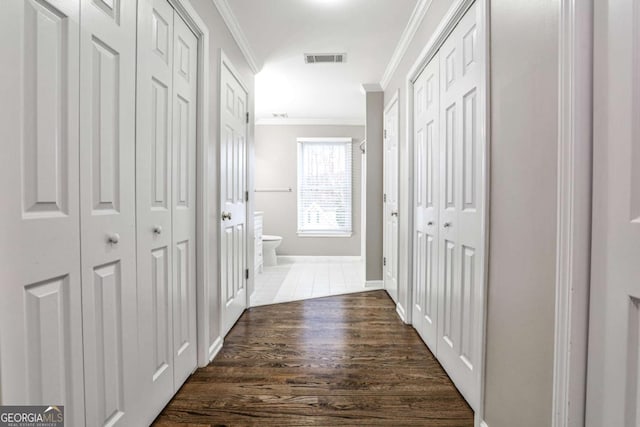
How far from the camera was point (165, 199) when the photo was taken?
59.2 inches

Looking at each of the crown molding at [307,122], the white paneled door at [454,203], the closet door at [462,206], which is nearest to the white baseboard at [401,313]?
the white paneled door at [454,203]

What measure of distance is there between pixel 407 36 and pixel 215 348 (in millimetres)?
2720

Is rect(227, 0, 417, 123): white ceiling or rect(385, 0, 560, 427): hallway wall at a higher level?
rect(227, 0, 417, 123): white ceiling

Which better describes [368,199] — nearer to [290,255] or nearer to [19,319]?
[290,255]

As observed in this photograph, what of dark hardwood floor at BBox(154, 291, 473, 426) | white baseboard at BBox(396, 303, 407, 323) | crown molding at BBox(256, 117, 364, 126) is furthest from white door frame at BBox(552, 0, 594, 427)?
crown molding at BBox(256, 117, 364, 126)

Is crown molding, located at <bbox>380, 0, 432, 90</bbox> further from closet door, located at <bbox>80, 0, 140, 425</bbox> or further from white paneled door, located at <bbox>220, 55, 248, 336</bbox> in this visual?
closet door, located at <bbox>80, 0, 140, 425</bbox>

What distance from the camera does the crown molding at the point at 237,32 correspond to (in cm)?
212

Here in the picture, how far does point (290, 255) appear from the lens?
5.45 metres

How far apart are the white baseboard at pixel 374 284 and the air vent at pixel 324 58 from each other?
7.96 ft

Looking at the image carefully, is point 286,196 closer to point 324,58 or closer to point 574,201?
point 324,58

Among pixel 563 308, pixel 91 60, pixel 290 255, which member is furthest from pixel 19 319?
pixel 290 255

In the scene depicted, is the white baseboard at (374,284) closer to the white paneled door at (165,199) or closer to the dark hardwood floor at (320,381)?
the dark hardwood floor at (320,381)

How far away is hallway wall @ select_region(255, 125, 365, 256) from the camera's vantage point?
5430mm

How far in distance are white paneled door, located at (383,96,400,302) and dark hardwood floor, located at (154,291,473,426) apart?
0.71m
